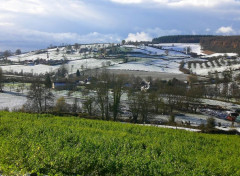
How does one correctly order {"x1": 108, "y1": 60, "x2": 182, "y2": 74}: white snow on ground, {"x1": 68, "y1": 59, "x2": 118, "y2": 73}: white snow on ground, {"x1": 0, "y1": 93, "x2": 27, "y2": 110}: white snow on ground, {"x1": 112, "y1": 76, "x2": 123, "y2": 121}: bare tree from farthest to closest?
{"x1": 68, "y1": 59, "x2": 118, "y2": 73}: white snow on ground < {"x1": 108, "y1": 60, "x2": 182, "y2": 74}: white snow on ground < {"x1": 0, "y1": 93, "x2": 27, "y2": 110}: white snow on ground < {"x1": 112, "y1": 76, "x2": 123, "y2": 121}: bare tree

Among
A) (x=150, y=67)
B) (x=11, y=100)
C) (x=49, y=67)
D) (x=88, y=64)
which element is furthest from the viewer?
(x=88, y=64)

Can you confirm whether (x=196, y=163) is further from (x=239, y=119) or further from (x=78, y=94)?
(x=78, y=94)

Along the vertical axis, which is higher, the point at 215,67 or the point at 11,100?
the point at 215,67

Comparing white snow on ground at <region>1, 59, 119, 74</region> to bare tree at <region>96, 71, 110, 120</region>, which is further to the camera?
white snow on ground at <region>1, 59, 119, 74</region>

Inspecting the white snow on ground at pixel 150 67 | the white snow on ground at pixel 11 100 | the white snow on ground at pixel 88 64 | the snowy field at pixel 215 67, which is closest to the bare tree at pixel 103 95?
the white snow on ground at pixel 11 100

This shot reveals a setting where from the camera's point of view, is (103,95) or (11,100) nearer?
(103,95)

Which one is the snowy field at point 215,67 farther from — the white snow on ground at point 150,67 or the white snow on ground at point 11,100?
the white snow on ground at point 11,100

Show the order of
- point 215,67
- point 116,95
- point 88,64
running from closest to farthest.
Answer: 1. point 116,95
2. point 215,67
3. point 88,64

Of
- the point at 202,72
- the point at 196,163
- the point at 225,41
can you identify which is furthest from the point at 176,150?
the point at 225,41

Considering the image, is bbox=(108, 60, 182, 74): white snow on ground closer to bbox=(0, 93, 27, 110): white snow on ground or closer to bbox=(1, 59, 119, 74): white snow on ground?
bbox=(1, 59, 119, 74): white snow on ground

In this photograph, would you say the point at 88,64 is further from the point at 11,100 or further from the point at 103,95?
the point at 103,95

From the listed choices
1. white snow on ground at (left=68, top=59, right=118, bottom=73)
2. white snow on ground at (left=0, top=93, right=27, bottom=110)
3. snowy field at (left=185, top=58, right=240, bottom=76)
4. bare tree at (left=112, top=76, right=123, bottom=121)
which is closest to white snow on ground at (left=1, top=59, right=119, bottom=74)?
white snow on ground at (left=68, top=59, right=118, bottom=73)

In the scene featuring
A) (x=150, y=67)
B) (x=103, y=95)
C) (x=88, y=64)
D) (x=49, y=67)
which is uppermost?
Result: (x=88, y=64)

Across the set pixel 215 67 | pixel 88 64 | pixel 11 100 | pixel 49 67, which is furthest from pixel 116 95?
pixel 49 67
